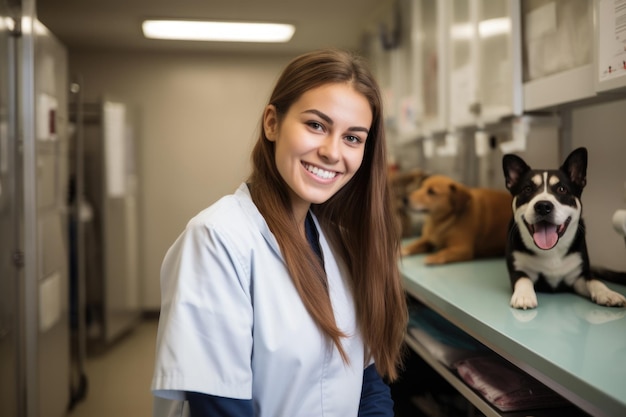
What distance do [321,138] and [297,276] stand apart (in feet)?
0.86

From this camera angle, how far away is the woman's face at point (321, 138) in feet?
3.06

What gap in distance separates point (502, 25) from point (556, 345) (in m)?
1.10

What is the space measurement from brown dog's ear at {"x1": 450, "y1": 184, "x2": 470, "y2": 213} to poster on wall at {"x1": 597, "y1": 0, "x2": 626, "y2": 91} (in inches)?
26.6

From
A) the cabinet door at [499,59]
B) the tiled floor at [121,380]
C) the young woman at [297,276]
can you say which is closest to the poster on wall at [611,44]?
the cabinet door at [499,59]

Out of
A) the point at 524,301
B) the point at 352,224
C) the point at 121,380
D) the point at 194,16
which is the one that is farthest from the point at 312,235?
the point at 194,16

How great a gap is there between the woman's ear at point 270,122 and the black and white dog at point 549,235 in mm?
557

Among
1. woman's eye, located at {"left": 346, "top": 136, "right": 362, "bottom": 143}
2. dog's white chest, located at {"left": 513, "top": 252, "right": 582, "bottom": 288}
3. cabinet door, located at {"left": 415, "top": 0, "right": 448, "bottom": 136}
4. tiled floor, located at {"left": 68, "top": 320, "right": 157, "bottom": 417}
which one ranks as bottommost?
tiled floor, located at {"left": 68, "top": 320, "right": 157, "bottom": 417}

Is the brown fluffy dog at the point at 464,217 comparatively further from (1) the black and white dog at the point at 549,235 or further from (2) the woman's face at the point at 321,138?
(2) the woman's face at the point at 321,138

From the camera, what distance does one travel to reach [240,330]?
812 millimetres

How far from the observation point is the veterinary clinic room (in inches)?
32.9

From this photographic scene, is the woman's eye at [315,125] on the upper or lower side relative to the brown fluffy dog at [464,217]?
upper

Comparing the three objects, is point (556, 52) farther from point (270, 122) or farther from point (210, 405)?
point (210, 405)

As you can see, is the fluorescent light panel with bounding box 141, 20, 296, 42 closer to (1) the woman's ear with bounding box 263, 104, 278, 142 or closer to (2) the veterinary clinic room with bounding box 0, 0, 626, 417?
(2) the veterinary clinic room with bounding box 0, 0, 626, 417

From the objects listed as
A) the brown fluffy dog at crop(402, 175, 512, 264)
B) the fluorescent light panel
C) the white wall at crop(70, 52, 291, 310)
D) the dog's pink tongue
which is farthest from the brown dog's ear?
the white wall at crop(70, 52, 291, 310)
